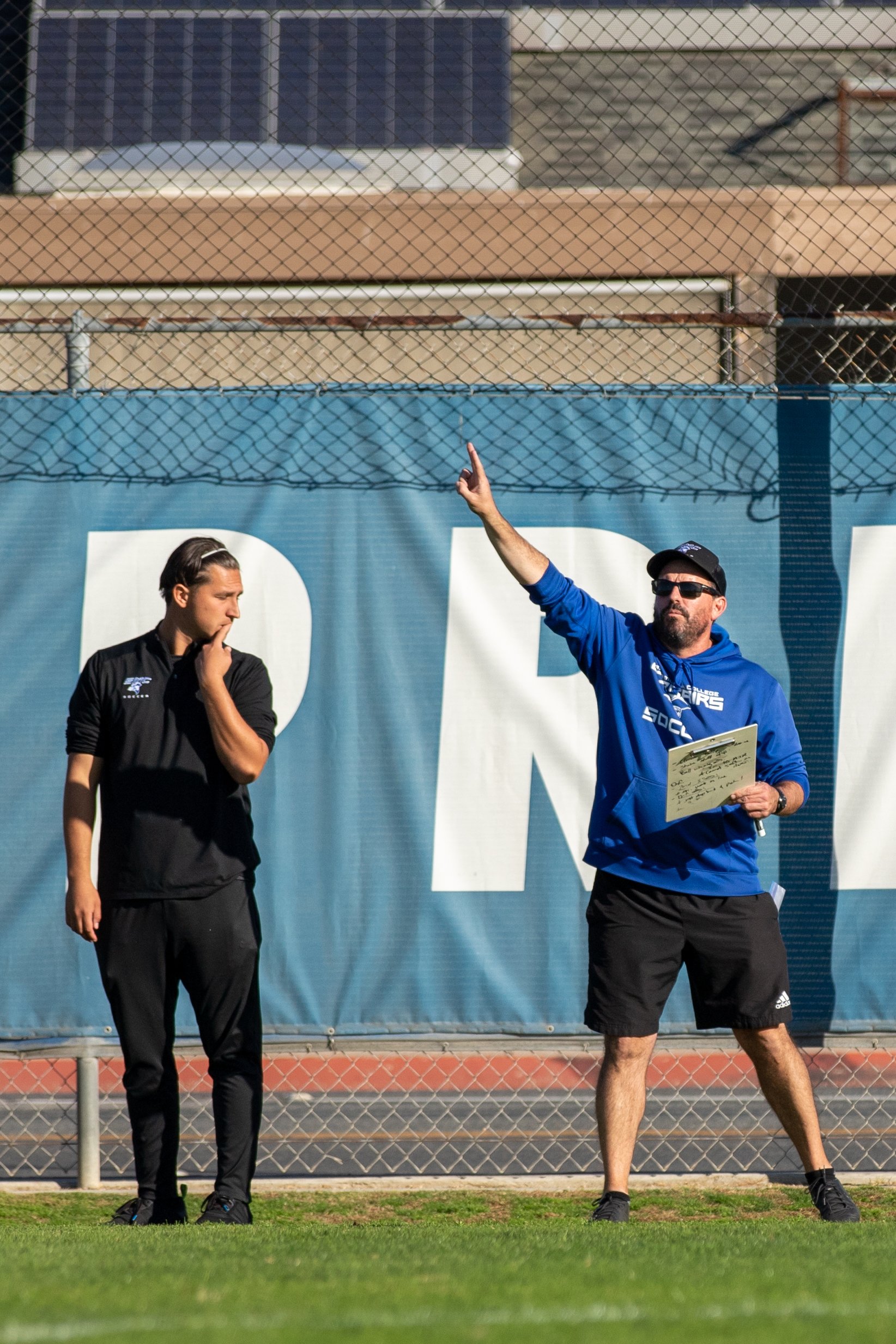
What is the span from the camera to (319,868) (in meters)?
4.98

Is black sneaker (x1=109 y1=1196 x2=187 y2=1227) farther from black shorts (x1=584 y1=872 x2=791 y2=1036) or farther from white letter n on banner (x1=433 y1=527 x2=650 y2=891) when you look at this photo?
white letter n on banner (x1=433 y1=527 x2=650 y2=891)

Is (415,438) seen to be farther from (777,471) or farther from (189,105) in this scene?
(189,105)

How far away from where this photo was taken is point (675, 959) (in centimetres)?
398

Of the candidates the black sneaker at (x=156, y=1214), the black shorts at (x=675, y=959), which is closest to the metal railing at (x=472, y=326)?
the black shorts at (x=675, y=959)

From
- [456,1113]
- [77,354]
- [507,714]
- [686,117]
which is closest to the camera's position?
[507,714]

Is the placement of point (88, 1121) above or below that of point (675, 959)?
below

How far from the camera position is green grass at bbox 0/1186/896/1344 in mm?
2223

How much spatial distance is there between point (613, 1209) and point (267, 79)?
25.5 ft

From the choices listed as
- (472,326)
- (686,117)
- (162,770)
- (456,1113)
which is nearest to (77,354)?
(472,326)

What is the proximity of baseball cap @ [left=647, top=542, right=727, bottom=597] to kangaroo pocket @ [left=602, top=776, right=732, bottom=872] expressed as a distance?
645 mm

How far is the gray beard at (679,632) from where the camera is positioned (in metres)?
4.13

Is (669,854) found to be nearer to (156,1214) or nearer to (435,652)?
(435,652)

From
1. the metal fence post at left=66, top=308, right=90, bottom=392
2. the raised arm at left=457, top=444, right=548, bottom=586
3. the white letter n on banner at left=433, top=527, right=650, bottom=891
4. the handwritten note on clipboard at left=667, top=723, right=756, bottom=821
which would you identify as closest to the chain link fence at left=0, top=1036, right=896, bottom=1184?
the white letter n on banner at left=433, top=527, right=650, bottom=891

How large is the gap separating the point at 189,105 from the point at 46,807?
6.10 m
